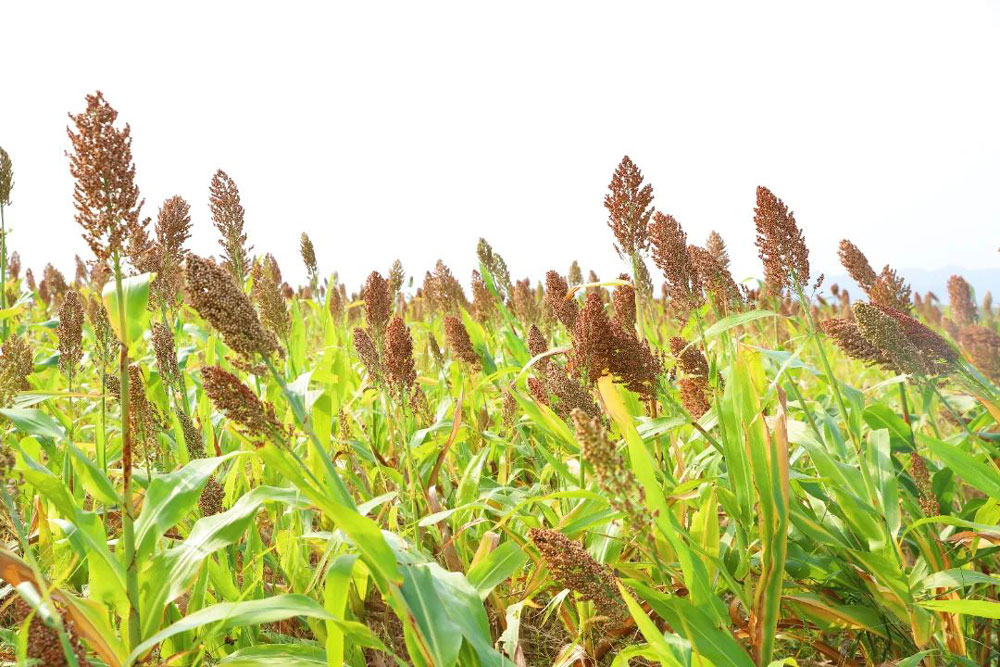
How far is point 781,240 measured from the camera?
2.45 m

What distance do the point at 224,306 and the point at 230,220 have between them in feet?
8.53

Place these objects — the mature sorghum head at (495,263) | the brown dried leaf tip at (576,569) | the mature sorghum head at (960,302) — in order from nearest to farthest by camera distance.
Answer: the brown dried leaf tip at (576,569), the mature sorghum head at (495,263), the mature sorghum head at (960,302)

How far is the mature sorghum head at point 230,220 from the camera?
3.78m

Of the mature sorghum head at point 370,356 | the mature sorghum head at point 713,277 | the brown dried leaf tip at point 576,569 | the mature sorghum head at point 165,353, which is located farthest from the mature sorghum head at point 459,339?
the brown dried leaf tip at point 576,569

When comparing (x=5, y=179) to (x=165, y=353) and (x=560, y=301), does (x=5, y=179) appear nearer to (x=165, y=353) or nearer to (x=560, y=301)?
(x=165, y=353)

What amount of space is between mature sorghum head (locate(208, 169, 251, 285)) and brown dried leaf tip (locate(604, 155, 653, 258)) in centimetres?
206

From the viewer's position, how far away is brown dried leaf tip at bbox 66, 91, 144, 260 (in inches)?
61.5

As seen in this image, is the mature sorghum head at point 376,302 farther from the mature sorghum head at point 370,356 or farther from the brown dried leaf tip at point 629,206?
the brown dried leaf tip at point 629,206

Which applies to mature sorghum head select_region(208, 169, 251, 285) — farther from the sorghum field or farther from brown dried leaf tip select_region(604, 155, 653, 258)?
brown dried leaf tip select_region(604, 155, 653, 258)

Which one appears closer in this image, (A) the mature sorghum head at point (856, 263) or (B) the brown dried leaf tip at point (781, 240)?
(B) the brown dried leaf tip at point (781, 240)

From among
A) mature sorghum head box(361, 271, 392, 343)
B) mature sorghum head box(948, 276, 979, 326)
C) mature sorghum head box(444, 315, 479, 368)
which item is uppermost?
mature sorghum head box(361, 271, 392, 343)

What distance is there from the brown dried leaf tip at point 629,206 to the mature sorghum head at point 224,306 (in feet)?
5.39

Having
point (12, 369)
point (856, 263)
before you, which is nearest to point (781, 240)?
point (856, 263)

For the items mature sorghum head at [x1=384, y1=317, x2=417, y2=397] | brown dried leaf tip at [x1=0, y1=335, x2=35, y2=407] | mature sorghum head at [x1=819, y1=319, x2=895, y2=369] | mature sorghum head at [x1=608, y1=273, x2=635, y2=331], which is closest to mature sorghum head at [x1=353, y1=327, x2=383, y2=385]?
mature sorghum head at [x1=384, y1=317, x2=417, y2=397]
